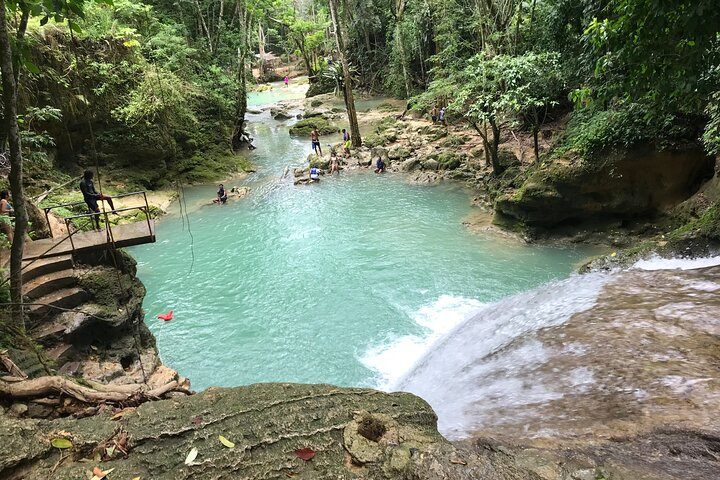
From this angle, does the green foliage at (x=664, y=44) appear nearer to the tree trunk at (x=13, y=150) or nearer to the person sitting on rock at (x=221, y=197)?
the tree trunk at (x=13, y=150)

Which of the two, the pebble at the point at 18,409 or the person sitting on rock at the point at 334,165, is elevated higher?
the person sitting on rock at the point at 334,165

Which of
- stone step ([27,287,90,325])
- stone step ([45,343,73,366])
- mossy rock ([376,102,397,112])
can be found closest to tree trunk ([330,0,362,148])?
mossy rock ([376,102,397,112])

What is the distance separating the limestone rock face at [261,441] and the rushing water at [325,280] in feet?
15.9

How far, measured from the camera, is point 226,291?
38.8ft

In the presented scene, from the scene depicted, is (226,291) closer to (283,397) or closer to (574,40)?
(283,397)

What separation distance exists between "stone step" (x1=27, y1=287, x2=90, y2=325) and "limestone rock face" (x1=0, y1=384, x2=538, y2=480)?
14.2ft

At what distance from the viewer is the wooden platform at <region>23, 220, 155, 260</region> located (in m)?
7.36

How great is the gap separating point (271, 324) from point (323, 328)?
130 cm

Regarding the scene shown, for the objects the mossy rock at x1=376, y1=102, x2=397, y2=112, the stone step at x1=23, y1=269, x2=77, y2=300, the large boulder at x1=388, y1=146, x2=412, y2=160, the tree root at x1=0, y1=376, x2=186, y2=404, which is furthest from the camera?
the mossy rock at x1=376, y1=102, x2=397, y2=112

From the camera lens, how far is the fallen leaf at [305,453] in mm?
2850

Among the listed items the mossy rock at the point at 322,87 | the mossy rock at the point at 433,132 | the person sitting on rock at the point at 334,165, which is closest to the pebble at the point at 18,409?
the person sitting on rock at the point at 334,165

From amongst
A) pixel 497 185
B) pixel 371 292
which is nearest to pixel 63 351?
pixel 371 292

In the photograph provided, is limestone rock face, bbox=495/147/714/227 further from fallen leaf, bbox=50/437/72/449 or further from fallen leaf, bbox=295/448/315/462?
fallen leaf, bbox=50/437/72/449

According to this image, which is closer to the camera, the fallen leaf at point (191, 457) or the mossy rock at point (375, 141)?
the fallen leaf at point (191, 457)
